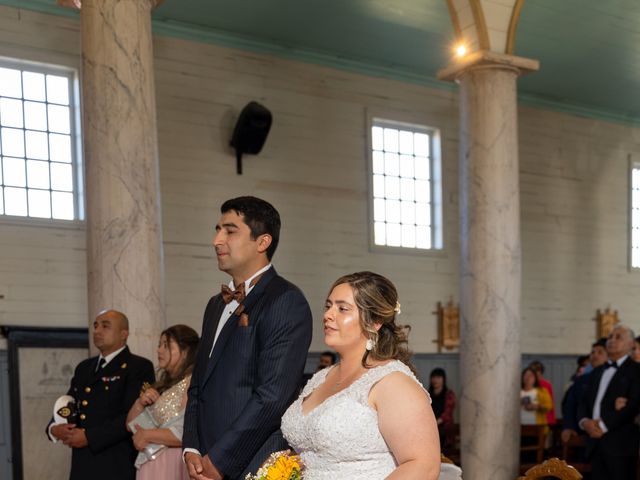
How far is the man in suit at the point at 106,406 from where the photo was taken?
549cm

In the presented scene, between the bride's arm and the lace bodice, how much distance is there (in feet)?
0.17

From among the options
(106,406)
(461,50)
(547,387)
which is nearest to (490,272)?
(461,50)

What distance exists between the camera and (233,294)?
404 cm

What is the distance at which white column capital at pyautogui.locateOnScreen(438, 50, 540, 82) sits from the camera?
9.17 m

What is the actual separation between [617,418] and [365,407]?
5360 millimetres

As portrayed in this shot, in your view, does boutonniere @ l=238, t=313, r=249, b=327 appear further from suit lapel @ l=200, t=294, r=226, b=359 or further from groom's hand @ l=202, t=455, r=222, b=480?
groom's hand @ l=202, t=455, r=222, b=480

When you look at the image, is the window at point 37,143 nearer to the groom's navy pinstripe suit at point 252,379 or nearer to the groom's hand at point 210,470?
the groom's navy pinstripe suit at point 252,379

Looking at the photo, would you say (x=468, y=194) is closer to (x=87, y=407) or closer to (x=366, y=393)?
(x=87, y=407)

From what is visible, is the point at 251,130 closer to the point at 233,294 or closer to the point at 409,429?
the point at 233,294

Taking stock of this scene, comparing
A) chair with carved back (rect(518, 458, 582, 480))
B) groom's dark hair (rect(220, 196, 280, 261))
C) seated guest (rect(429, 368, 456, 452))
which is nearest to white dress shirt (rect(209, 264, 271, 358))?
groom's dark hair (rect(220, 196, 280, 261))

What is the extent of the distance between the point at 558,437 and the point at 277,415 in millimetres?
8976

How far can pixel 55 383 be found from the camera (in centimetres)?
1010

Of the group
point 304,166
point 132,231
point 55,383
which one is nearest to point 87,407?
point 132,231

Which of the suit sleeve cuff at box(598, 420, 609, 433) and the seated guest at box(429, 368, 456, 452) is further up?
the suit sleeve cuff at box(598, 420, 609, 433)
